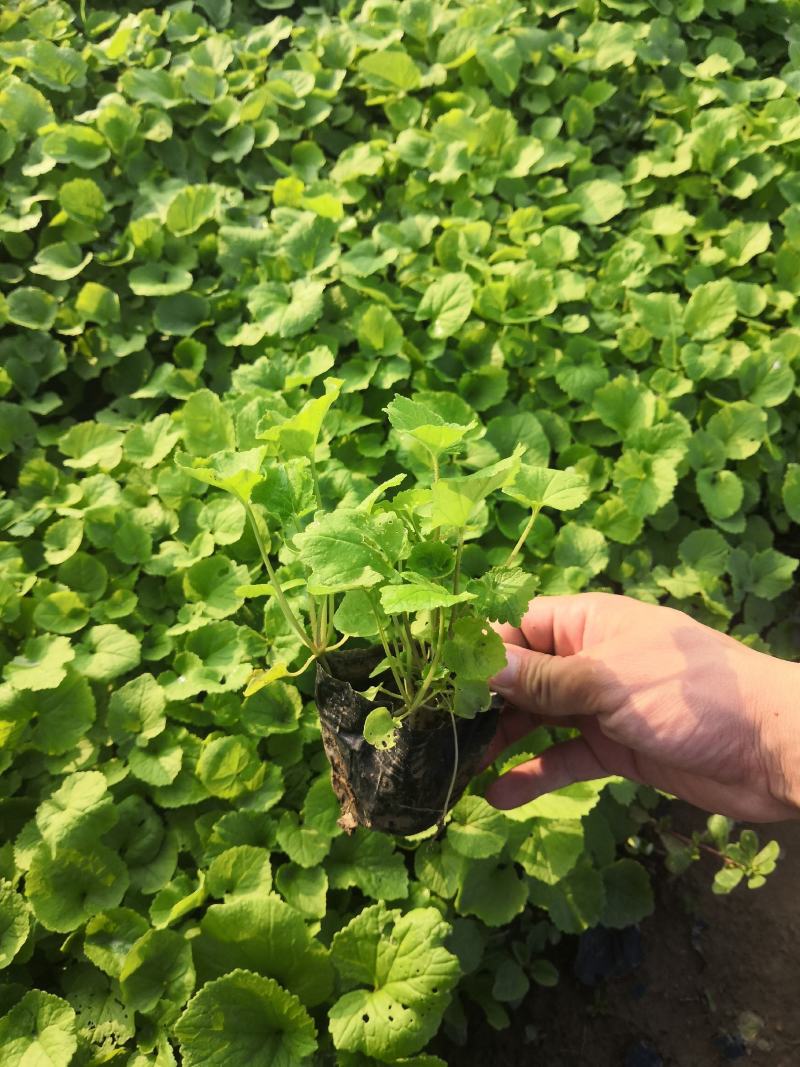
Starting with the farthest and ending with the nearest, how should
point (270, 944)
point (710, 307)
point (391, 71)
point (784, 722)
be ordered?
point (391, 71) → point (710, 307) → point (270, 944) → point (784, 722)

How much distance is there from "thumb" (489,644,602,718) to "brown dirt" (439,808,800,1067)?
1.07 metres

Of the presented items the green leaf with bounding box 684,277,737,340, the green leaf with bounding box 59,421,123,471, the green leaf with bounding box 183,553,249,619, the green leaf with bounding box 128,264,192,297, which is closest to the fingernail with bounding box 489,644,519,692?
the green leaf with bounding box 183,553,249,619

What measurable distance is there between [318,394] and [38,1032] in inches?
57.8

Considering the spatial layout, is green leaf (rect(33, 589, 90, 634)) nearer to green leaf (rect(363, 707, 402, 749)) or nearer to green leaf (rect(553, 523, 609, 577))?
green leaf (rect(363, 707, 402, 749))

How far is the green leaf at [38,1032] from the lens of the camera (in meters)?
1.23

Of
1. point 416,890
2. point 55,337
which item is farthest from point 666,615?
point 55,337

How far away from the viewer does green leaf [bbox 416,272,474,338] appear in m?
2.04

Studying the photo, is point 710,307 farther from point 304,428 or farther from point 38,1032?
point 38,1032

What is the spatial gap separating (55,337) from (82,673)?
1.25 m

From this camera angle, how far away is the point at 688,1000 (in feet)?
6.29

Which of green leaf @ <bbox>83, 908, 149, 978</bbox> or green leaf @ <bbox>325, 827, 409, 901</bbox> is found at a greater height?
green leaf @ <bbox>83, 908, 149, 978</bbox>

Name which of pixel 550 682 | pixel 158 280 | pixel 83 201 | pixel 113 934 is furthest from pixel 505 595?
pixel 83 201

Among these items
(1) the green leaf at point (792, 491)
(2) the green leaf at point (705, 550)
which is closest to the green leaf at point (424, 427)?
(2) the green leaf at point (705, 550)

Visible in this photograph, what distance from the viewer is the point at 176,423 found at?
198cm
